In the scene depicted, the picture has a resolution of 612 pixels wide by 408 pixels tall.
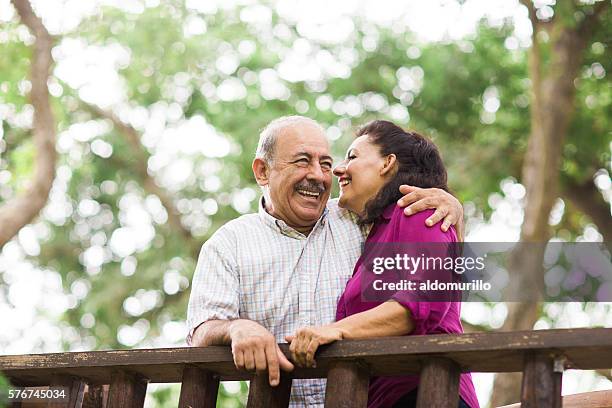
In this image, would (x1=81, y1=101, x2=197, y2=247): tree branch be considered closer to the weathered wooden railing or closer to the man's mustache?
the man's mustache

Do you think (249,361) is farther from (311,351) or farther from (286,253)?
(286,253)

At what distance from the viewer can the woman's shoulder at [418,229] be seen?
2562mm

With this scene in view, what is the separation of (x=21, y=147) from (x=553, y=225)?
5383mm

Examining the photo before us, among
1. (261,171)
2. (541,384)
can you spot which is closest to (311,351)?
(541,384)

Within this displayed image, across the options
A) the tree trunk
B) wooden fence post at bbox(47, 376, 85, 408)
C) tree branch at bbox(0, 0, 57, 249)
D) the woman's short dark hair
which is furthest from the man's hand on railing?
the tree trunk

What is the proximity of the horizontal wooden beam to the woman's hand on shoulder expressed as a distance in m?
0.02

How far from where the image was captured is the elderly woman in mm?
2336

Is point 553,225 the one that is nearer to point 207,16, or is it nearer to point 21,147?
point 207,16

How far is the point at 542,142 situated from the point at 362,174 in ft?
17.2

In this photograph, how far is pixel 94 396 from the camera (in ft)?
8.50

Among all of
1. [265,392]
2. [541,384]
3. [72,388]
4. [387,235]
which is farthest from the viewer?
[387,235]

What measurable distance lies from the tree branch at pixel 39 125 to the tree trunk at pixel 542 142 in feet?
11.8

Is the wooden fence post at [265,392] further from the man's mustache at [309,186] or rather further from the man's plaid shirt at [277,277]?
the man's mustache at [309,186]

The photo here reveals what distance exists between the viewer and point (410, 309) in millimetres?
2367
